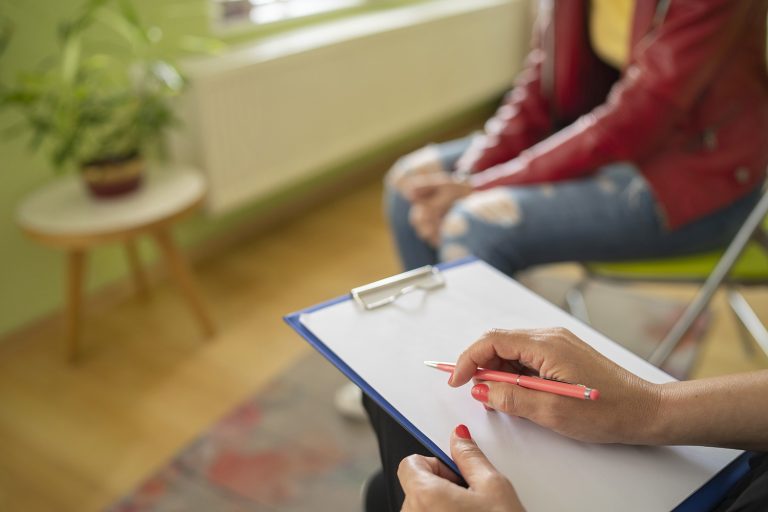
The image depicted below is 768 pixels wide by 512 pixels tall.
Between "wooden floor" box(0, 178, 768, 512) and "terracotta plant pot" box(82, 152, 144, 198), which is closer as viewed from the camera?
"wooden floor" box(0, 178, 768, 512)

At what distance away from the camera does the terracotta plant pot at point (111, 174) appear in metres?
1.52

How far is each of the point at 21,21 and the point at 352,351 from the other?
143cm

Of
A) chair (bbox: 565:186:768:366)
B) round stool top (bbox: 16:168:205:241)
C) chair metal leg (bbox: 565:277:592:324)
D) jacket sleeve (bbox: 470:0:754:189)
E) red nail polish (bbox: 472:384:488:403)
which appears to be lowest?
chair metal leg (bbox: 565:277:592:324)

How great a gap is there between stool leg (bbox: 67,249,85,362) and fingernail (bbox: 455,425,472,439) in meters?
1.32

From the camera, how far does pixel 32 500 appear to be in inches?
49.9

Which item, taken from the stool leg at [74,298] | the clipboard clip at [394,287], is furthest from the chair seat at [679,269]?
the stool leg at [74,298]

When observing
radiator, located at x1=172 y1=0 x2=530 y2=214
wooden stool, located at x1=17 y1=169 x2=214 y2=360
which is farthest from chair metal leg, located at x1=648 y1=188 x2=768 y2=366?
radiator, located at x1=172 y1=0 x2=530 y2=214

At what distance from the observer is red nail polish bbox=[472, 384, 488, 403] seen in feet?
1.81

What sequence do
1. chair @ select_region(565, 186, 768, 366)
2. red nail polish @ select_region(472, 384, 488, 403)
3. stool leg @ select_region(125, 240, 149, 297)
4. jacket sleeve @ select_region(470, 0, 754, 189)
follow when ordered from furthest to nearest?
stool leg @ select_region(125, 240, 149, 297), chair @ select_region(565, 186, 768, 366), jacket sleeve @ select_region(470, 0, 754, 189), red nail polish @ select_region(472, 384, 488, 403)

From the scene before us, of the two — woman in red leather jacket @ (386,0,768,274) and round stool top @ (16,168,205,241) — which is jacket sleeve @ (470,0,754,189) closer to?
woman in red leather jacket @ (386,0,768,274)

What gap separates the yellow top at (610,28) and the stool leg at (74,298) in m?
1.27

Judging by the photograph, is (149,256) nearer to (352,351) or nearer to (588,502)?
(352,351)

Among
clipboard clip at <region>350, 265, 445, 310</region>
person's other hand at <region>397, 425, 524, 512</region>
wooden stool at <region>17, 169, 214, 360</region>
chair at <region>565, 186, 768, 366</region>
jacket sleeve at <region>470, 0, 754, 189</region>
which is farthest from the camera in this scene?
wooden stool at <region>17, 169, 214, 360</region>

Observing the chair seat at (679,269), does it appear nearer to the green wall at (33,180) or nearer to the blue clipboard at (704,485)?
the blue clipboard at (704,485)
